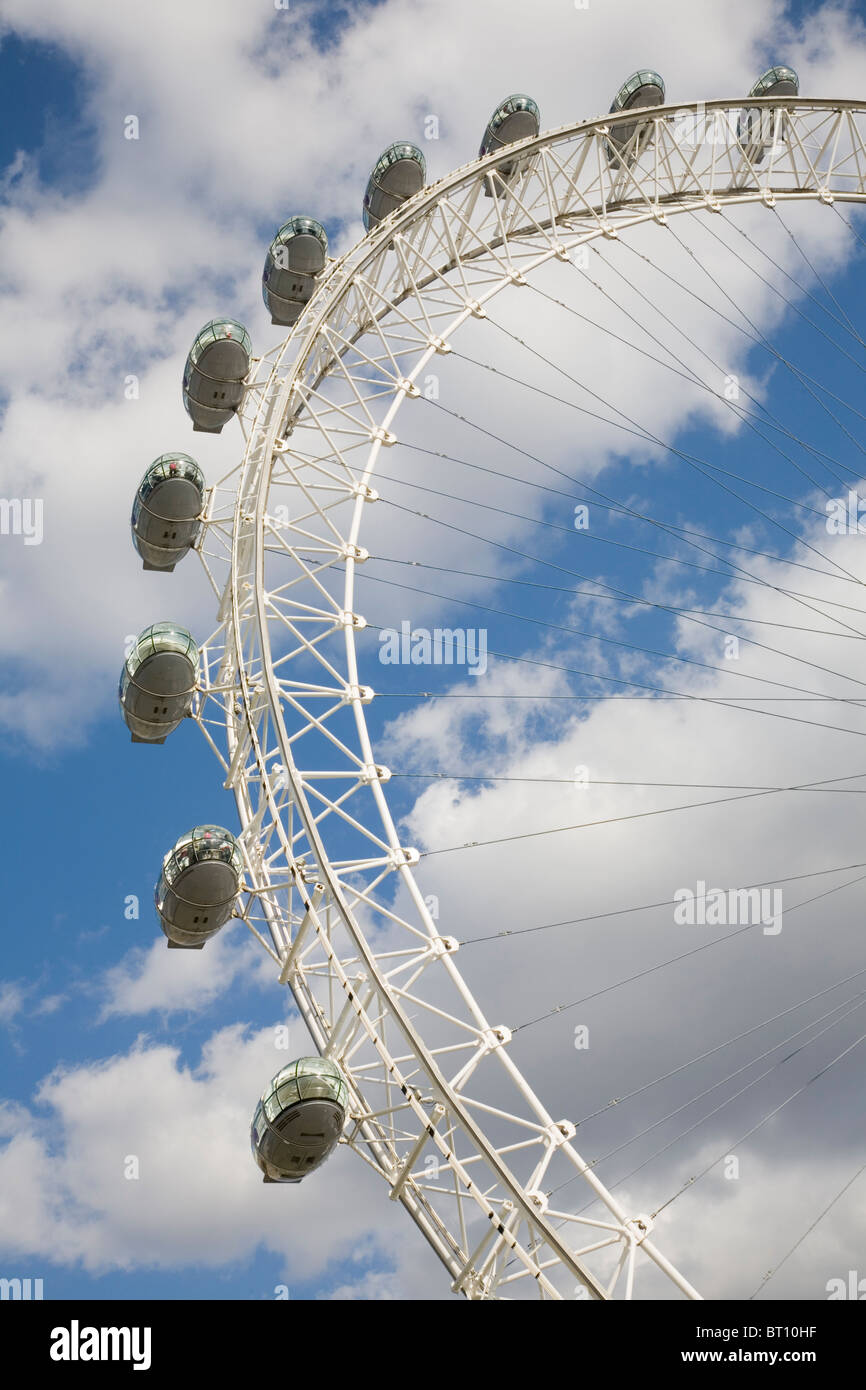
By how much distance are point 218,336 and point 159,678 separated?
859cm

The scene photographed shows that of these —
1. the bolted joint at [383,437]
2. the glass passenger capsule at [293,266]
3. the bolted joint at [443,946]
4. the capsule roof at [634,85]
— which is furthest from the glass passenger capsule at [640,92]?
the bolted joint at [443,946]

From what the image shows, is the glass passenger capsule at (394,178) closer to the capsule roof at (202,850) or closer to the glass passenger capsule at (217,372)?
the glass passenger capsule at (217,372)

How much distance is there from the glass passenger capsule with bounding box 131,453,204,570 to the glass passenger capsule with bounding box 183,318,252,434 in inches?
115

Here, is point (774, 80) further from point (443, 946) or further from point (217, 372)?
point (443, 946)

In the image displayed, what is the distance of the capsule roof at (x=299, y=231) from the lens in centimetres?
3019

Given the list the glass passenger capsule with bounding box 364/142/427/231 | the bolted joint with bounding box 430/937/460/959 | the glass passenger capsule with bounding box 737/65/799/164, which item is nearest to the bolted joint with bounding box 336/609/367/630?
the bolted joint with bounding box 430/937/460/959

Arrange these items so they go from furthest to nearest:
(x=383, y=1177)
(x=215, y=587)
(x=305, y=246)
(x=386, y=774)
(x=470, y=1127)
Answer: (x=305, y=246), (x=215, y=587), (x=386, y=774), (x=383, y=1177), (x=470, y=1127)

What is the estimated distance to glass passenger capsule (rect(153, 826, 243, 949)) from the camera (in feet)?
69.1

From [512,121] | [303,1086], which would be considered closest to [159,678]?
[303,1086]

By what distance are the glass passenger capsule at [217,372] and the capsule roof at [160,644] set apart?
6.50 meters
